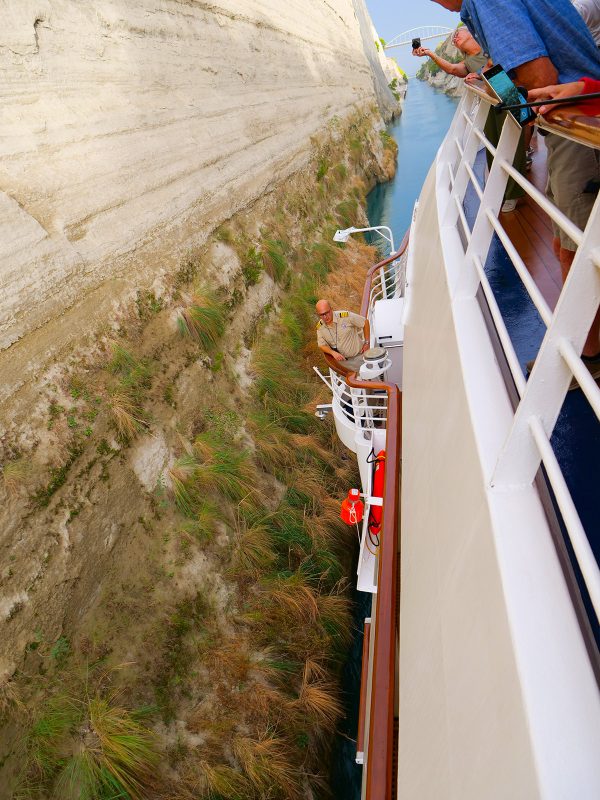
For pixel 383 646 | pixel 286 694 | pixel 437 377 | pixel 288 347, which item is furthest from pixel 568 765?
pixel 288 347

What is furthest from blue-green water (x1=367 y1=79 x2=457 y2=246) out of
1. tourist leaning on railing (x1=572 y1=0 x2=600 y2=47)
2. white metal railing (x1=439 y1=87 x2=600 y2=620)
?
white metal railing (x1=439 y1=87 x2=600 y2=620)

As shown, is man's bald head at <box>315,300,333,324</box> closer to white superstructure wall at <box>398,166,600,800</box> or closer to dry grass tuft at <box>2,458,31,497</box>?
white superstructure wall at <box>398,166,600,800</box>

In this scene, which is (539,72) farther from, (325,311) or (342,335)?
(342,335)

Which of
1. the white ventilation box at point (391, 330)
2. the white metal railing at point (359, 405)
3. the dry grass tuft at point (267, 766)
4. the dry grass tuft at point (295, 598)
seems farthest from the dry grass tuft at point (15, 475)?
the white ventilation box at point (391, 330)

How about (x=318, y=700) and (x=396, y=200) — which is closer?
(x=318, y=700)

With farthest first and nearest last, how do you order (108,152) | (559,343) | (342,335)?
(108,152) < (342,335) < (559,343)

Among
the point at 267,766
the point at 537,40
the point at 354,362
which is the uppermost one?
the point at 537,40

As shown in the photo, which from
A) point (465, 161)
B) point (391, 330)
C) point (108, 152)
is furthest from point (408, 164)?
point (465, 161)

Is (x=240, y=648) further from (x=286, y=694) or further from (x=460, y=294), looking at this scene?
(x=460, y=294)
